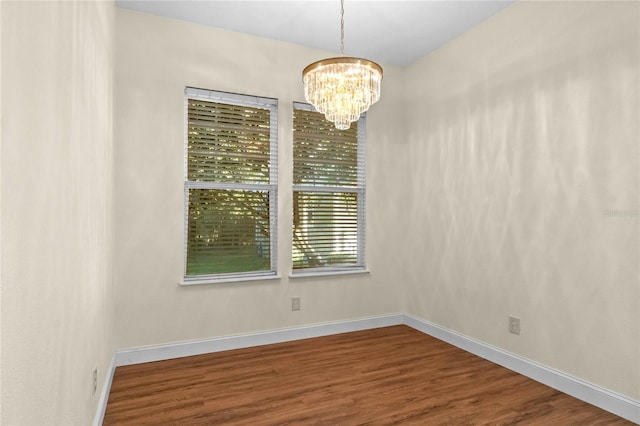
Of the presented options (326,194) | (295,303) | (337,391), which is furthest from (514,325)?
(326,194)

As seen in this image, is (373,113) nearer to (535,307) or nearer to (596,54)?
(596,54)

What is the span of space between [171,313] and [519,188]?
301 centimetres

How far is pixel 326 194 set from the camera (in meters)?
3.93

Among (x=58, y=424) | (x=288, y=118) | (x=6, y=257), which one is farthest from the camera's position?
(x=288, y=118)

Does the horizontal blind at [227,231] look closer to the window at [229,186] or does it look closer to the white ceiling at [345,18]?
the window at [229,186]

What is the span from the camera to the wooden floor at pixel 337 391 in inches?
88.4

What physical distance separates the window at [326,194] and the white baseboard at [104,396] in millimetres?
1715

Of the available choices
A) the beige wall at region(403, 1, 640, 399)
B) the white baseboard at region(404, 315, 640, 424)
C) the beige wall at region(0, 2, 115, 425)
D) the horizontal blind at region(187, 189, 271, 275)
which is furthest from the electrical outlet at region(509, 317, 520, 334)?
the beige wall at region(0, 2, 115, 425)

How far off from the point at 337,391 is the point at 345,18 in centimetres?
295

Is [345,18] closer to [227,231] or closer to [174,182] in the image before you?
[174,182]

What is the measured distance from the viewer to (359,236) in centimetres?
408

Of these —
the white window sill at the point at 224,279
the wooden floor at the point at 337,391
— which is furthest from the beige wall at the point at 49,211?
the white window sill at the point at 224,279

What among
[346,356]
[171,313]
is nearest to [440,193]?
[346,356]

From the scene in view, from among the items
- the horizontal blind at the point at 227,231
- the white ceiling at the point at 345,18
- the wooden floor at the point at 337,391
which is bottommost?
the wooden floor at the point at 337,391
